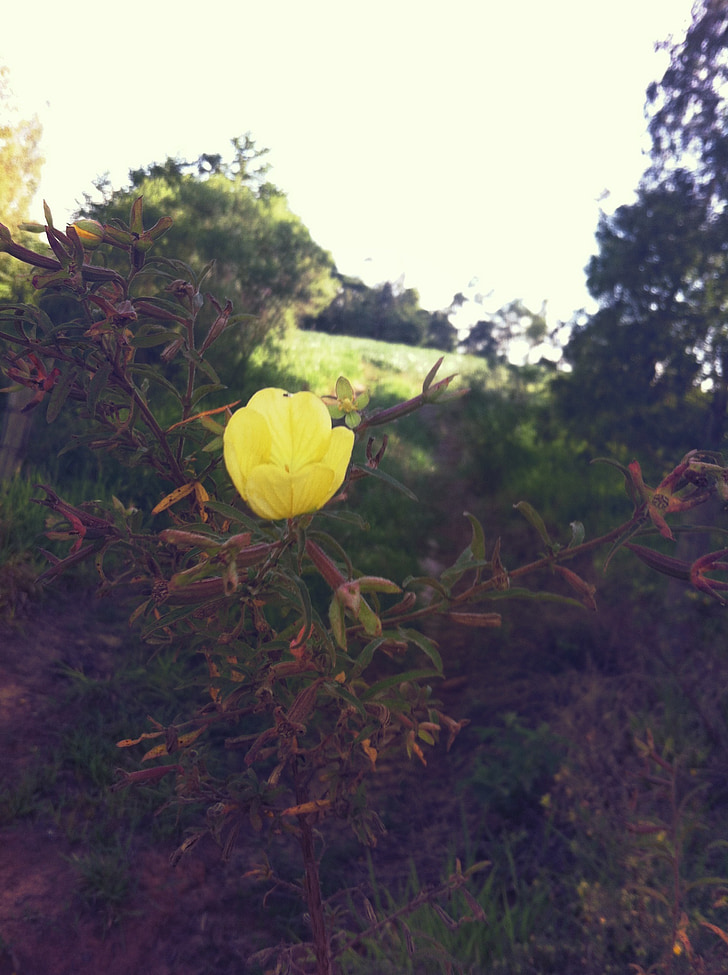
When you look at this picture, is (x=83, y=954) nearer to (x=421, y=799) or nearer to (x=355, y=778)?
(x=355, y=778)

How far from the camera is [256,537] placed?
2.97 feet

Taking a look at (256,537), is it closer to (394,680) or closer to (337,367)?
(394,680)

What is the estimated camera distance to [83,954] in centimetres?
175

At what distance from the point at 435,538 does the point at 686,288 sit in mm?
2319

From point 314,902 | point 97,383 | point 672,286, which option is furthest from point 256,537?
point 672,286

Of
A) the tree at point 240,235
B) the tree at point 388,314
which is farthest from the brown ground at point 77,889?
the tree at point 388,314

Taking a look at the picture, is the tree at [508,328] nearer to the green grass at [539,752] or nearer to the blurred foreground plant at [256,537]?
the green grass at [539,752]

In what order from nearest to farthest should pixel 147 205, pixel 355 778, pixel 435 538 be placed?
pixel 355 778 → pixel 147 205 → pixel 435 538

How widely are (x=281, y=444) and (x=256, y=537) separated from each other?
19cm

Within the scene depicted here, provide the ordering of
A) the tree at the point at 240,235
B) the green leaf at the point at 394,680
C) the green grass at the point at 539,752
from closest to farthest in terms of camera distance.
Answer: the green leaf at the point at 394,680 < the green grass at the point at 539,752 < the tree at the point at 240,235

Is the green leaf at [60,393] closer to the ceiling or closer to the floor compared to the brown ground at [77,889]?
closer to the ceiling

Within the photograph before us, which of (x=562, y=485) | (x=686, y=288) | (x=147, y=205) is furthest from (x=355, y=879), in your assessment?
(x=686, y=288)

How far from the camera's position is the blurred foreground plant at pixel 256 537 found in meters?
0.78

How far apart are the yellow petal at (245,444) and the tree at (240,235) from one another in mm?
1379
